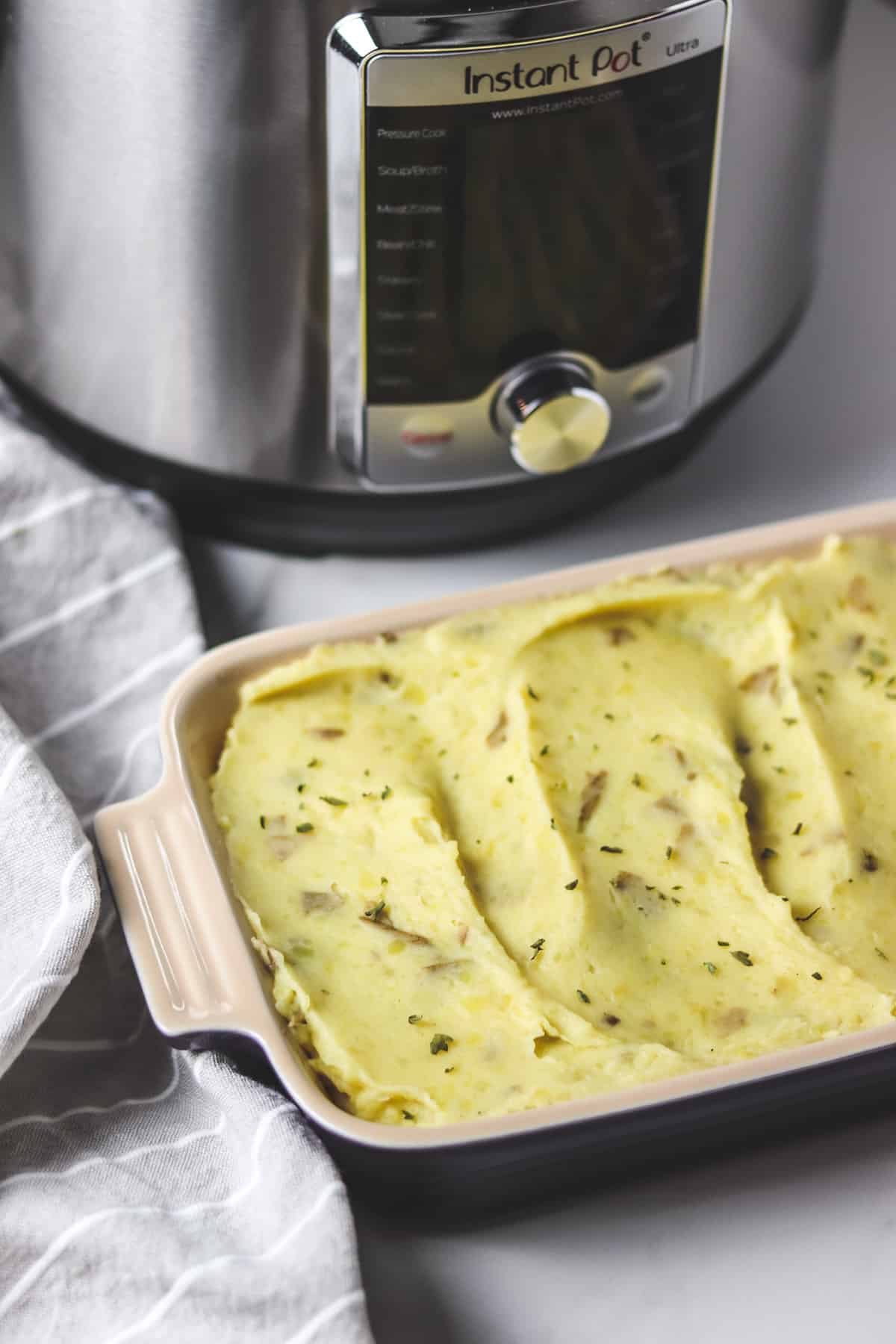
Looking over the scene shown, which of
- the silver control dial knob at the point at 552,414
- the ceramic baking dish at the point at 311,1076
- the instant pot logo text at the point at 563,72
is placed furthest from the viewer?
the silver control dial knob at the point at 552,414

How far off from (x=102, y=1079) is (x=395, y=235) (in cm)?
50

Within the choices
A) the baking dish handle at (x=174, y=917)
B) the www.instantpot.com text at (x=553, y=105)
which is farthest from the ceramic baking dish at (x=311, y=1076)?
the www.instantpot.com text at (x=553, y=105)

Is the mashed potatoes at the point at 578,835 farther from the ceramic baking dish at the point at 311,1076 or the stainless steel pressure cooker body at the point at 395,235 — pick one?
the stainless steel pressure cooker body at the point at 395,235

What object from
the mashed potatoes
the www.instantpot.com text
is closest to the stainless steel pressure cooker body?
the www.instantpot.com text

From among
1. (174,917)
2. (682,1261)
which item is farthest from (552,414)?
(682,1261)

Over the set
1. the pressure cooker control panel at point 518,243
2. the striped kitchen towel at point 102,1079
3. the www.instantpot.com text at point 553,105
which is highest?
the www.instantpot.com text at point 553,105

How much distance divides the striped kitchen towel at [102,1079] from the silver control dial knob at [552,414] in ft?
0.83

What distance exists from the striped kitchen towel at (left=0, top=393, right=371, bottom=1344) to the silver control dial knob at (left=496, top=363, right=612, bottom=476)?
9.9 inches

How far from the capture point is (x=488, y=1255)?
878 mm

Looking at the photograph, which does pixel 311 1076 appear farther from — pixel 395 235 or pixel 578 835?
pixel 395 235

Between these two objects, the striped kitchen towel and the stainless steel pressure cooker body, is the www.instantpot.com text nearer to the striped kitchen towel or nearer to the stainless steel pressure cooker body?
the stainless steel pressure cooker body

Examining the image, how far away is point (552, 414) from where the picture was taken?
1085 mm

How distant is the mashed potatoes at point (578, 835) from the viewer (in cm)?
87

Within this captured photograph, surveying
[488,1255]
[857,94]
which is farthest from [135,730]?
[857,94]
